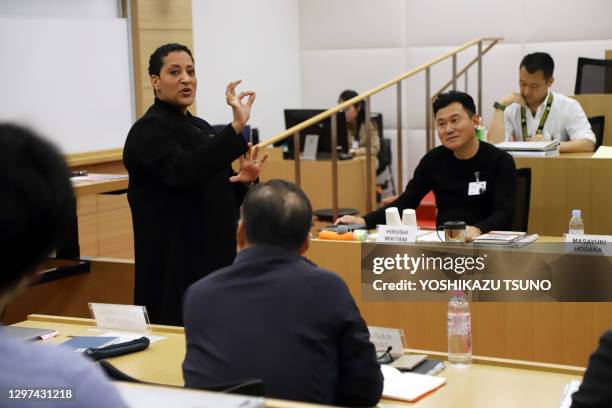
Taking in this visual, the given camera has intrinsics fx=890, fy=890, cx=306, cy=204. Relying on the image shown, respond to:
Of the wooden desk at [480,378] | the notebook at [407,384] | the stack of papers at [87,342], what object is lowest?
the wooden desk at [480,378]

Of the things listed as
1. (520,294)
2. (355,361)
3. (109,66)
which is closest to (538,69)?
(520,294)

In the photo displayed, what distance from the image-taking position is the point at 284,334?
1.90 meters

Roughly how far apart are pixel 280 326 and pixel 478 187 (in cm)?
227

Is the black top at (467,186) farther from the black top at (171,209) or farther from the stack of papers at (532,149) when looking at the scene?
the black top at (171,209)

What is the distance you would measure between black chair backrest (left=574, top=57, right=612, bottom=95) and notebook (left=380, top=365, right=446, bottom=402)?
517 centimetres

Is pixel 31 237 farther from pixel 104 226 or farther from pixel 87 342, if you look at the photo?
pixel 104 226

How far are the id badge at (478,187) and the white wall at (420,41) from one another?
16.2ft

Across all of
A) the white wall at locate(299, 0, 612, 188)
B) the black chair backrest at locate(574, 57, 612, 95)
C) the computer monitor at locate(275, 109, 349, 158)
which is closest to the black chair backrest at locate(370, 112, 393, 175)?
the white wall at locate(299, 0, 612, 188)

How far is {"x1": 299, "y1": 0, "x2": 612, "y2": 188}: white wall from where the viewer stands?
855cm

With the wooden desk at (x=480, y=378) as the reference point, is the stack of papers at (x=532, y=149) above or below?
above

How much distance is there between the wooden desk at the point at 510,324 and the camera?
131 inches

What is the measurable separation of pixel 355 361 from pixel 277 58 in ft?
25.7

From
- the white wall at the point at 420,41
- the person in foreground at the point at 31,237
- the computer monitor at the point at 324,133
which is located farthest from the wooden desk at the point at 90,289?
the white wall at the point at 420,41

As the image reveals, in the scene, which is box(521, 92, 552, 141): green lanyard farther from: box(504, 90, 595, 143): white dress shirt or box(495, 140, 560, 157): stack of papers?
box(495, 140, 560, 157): stack of papers
